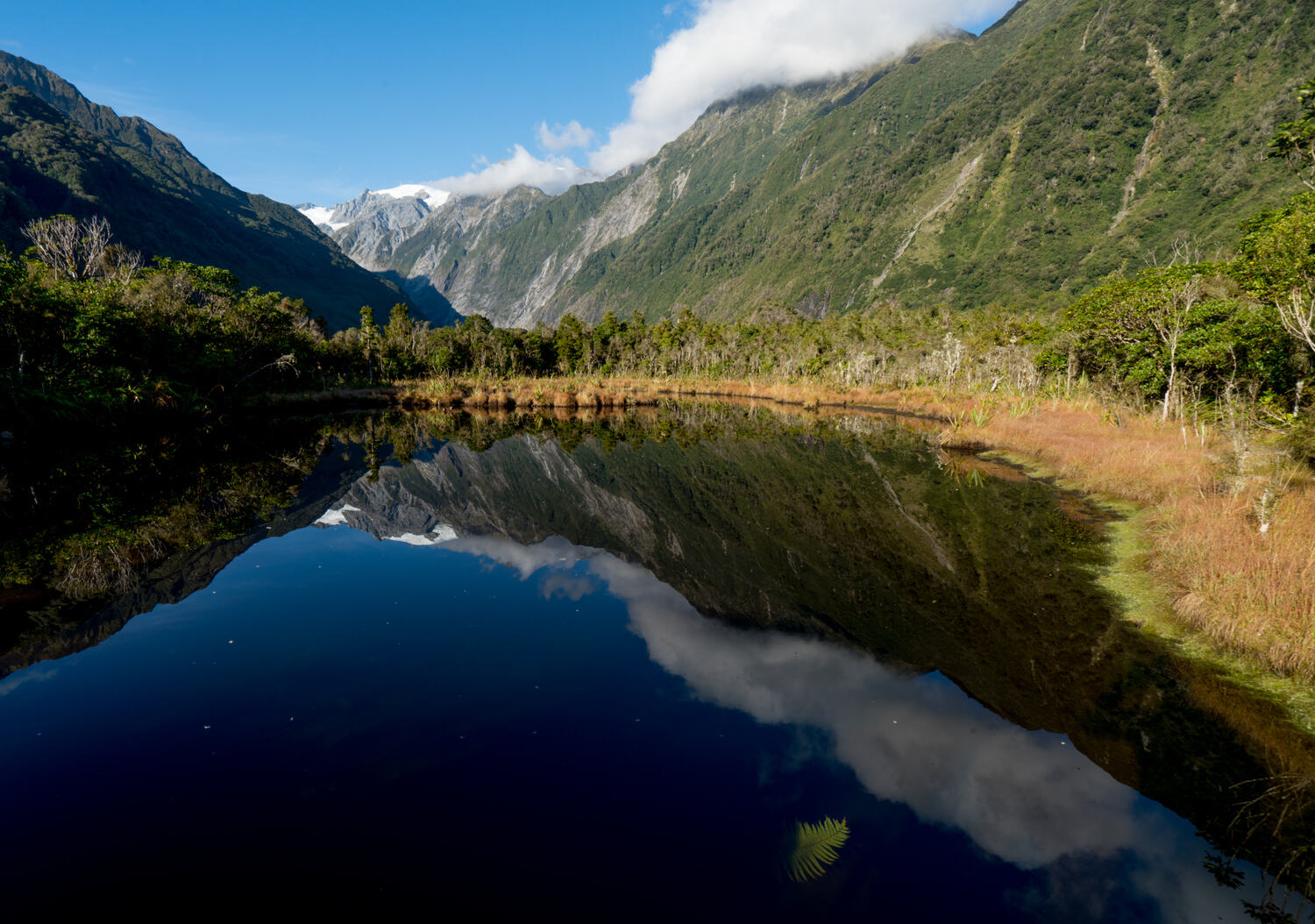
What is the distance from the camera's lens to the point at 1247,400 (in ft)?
78.0

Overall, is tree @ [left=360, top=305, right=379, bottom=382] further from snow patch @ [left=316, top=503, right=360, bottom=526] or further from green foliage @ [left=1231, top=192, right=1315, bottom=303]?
green foliage @ [left=1231, top=192, right=1315, bottom=303]

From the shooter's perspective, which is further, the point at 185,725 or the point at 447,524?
the point at 447,524

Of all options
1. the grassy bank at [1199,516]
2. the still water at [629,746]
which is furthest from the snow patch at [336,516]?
the grassy bank at [1199,516]

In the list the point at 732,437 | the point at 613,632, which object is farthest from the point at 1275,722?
the point at 732,437

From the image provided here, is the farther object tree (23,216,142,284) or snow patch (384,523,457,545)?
tree (23,216,142,284)

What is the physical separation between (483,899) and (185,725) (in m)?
5.19

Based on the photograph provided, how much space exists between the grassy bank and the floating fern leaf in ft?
25.6

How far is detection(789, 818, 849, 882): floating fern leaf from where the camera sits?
17.8 ft

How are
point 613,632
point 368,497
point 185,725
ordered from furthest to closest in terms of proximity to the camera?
point 368,497, point 613,632, point 185,725

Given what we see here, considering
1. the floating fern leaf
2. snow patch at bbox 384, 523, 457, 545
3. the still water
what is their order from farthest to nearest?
1. snow patch at bbox 384, 523, 457, 545
2. the floating fern leaf
3. the still water

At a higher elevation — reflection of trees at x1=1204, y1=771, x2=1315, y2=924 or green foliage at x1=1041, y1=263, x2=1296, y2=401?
green foliage at x1=1041, y1=263, x2=1296, y2=401

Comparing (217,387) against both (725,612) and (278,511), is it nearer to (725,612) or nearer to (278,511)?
(278,511)

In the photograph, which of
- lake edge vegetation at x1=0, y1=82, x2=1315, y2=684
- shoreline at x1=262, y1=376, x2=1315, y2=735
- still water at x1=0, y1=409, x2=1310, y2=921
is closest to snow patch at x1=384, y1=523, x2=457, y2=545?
still water at x1=0, y1=409, x2=1310, y2=921


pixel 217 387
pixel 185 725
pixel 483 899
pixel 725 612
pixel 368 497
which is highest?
pixel 217 387
